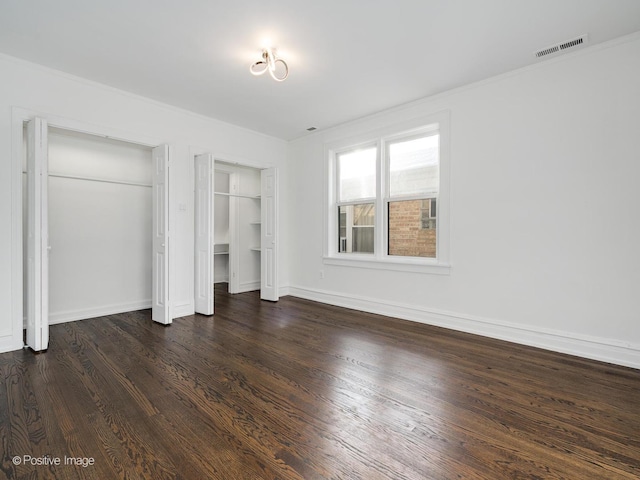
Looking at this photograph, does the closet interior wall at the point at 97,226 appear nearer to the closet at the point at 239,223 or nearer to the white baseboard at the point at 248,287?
the closet at the point at 239,223

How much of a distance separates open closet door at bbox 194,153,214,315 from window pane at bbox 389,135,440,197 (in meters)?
2.51

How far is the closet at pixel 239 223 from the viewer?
606 cm

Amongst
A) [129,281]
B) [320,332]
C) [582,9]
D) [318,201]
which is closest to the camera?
[582,9]

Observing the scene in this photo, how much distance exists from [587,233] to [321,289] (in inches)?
138

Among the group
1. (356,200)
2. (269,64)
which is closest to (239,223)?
(356,200)

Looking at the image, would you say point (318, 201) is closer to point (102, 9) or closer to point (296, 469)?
point (102, 9)

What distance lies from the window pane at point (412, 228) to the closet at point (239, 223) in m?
2.61

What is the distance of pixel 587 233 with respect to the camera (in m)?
2.95

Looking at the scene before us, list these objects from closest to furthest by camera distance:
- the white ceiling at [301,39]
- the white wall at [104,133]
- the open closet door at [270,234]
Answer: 1. the white ceiling at [301,39]
2. the white wall at [104,133]
3. the open closet door at [270,234]

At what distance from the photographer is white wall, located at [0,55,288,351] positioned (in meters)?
3.04

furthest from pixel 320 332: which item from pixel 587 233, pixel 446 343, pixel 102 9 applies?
pixel 102 9

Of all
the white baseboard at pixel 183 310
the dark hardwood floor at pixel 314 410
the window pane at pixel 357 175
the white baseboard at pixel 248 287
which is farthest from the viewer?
the white baseboard at pixel 248 287

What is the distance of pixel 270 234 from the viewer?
5.41m

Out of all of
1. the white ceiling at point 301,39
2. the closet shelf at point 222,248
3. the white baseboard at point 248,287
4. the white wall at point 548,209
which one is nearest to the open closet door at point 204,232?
the white ceiling at point 301,39
